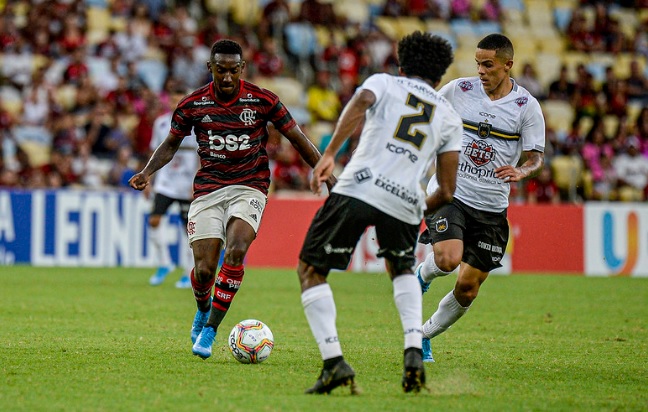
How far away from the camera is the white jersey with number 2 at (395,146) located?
6.75 meters

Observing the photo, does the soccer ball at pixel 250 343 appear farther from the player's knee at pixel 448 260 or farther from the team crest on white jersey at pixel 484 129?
the team crest on white jersey at pixel 484 129

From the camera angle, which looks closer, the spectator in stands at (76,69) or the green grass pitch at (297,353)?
the green grass pitch at (297,353)

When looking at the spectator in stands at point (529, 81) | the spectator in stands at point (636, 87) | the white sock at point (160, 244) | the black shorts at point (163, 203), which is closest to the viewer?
the black shorts at point (163, 203)

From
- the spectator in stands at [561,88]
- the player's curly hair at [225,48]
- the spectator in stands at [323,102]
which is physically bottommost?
the player's curly hair at [225,48]

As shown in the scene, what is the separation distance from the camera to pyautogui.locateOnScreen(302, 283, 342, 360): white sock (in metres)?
6.64

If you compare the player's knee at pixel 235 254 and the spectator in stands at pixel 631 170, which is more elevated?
the spectator in stands at pixel 631 170

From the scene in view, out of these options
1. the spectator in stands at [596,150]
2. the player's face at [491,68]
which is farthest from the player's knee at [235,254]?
the spectator in stands at [596,150]

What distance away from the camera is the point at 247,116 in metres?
8.65

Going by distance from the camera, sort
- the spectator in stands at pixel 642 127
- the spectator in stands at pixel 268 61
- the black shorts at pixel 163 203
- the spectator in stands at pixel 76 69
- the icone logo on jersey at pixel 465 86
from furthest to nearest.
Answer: the spectator in stands at pixel 642 127 < the spectator in stands at pixel 268 61 < the spectator in stands at pixel 76 69 < the black shorts at pixel 163 203 < the icone logo on jersey at pixel 465 86

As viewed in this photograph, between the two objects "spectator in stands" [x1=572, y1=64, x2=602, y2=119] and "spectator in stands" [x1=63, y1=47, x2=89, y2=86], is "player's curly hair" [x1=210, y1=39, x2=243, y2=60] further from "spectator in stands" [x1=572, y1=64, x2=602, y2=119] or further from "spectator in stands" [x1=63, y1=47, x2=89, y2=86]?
"spectator in stands" [x1=572, y1=64, x2=602, y2=119]

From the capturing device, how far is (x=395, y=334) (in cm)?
1073

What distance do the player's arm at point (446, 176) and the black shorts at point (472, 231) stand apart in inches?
69.0

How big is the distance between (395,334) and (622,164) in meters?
14.2

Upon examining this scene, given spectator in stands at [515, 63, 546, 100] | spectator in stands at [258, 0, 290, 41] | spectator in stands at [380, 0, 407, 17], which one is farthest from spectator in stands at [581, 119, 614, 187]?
spectator in stands at [258, 0, 290, 41]
